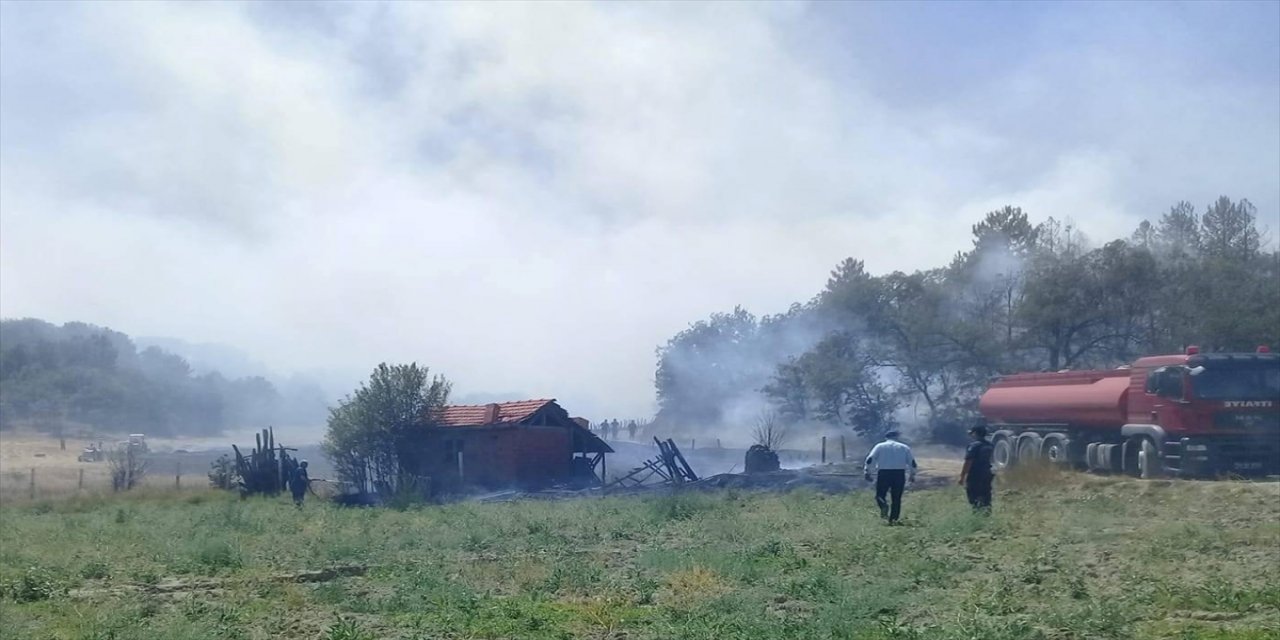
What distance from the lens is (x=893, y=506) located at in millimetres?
17266

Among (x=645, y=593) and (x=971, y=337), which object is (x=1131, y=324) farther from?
(x=645, y=593)

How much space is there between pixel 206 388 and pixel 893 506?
13251cm

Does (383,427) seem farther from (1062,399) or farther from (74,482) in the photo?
(1062,399)

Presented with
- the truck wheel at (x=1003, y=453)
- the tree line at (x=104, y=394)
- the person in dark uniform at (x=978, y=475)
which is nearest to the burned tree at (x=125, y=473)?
the truck wheel at (x=1003, y=453)

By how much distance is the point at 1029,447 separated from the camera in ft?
102

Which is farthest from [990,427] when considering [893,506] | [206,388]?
[206,388]

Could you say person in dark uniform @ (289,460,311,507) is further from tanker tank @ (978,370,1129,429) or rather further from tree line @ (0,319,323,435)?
tree line @ (0,319,323,435)

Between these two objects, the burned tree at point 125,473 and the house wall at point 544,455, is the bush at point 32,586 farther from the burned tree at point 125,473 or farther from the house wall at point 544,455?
the house wall at point 544,455

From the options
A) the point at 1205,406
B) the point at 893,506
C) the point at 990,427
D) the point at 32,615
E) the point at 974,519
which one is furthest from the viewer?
the point at 990,427

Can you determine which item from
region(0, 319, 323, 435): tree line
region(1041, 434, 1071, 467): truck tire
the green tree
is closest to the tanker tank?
region(1041, 434, 1071, 467): truck tire

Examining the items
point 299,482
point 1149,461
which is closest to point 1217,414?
point 1149,461

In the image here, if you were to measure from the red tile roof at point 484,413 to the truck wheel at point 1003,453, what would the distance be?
15.6m

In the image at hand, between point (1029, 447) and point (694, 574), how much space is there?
2196 centimetres

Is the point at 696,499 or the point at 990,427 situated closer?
the point at 696,499
